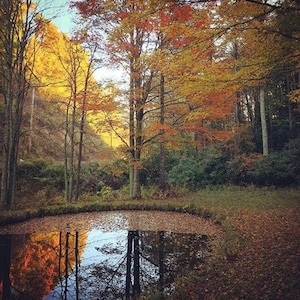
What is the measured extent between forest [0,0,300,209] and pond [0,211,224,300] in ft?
11.4

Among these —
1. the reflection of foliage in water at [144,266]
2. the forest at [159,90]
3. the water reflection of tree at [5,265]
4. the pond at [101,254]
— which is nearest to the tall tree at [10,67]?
the forest at [159,90]

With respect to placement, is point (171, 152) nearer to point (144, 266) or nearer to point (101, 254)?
point (101, 254)

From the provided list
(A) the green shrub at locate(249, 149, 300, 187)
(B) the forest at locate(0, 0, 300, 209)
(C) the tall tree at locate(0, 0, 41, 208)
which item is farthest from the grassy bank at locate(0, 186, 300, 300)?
(A) the green shrub at locate(249, 149, 300, 187)

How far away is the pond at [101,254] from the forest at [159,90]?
3.47m

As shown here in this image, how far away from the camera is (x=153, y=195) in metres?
14.2

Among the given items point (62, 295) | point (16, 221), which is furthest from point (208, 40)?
point (16, 221)

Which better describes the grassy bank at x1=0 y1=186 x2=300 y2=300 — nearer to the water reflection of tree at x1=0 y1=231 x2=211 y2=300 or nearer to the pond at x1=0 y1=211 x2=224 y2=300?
the pond at x1=0 y1=211 x2=224 y2=300

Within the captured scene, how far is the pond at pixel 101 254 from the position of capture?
4578mm

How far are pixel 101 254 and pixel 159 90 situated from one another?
9.57 metres

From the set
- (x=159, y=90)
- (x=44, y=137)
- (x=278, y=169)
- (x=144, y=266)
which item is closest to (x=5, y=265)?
(x=144, y=266)

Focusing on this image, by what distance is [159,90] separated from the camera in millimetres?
13914

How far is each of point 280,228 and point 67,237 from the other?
5.67 m

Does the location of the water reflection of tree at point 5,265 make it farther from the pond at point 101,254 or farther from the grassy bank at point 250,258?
the grassy bank at point 250,258

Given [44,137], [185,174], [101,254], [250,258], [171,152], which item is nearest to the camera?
[250,258]
